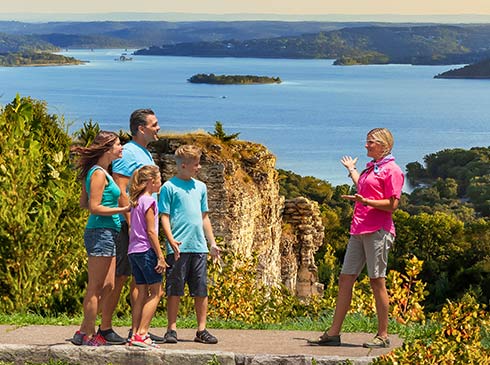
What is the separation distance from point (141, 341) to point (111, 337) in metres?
0.33

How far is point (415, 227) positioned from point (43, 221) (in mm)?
44973

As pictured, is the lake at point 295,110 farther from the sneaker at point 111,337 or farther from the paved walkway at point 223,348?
the sneaker at point 111,337

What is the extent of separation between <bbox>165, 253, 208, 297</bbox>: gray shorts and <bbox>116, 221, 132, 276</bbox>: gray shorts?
0.94 ft

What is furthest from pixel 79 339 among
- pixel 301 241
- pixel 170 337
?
pixel 301 241

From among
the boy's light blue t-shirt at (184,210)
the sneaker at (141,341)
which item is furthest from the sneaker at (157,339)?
the boy's light blue t-shirt at (184,210)

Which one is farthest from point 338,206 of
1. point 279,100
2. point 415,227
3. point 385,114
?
point 279,100

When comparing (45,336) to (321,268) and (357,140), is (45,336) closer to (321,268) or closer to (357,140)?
(321,268)

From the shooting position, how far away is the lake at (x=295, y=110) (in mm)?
108812

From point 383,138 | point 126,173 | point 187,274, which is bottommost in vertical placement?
point 187,274

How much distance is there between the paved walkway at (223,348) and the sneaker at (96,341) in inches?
3.4

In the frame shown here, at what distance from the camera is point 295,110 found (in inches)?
5807

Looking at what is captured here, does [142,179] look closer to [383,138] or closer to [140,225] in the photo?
[140,225]

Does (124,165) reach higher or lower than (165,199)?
higher

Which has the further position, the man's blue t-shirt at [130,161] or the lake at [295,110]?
the lake at [295,110]
